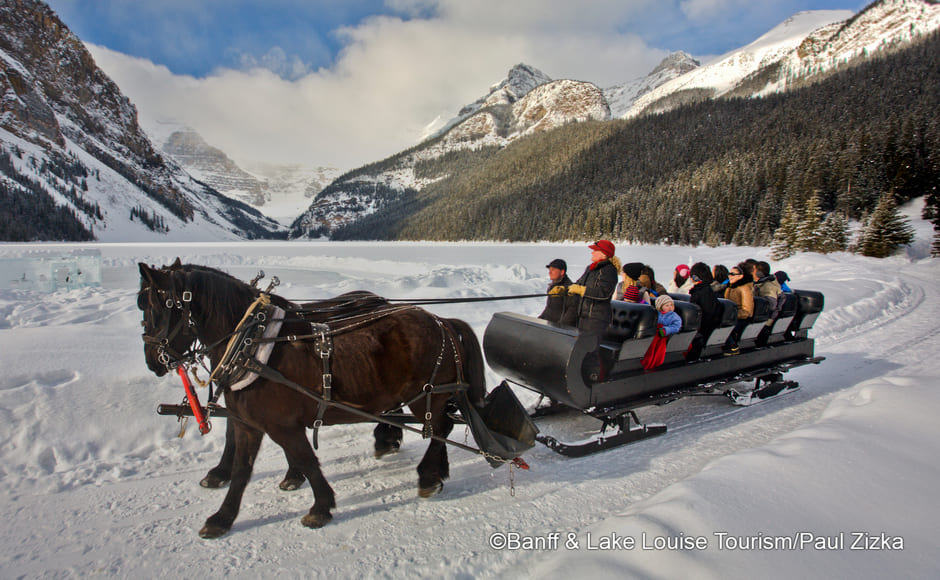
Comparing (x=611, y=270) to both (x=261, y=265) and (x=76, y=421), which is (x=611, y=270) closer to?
(x=76, y=421)

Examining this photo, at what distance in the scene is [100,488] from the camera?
3.37 meters

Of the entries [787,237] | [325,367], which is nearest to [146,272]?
[325,367]

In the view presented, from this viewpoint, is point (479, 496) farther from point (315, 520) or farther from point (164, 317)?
point (164, 317)

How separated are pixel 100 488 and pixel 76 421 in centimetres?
101

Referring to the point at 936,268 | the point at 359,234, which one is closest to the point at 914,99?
the point at 936,268

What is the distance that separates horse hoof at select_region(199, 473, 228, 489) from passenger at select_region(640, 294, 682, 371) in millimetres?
4221

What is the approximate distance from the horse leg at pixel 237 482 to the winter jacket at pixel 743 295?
582 centimetres

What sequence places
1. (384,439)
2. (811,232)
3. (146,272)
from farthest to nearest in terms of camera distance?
1. (811,232)
2. (384,439)
3. (146,272)

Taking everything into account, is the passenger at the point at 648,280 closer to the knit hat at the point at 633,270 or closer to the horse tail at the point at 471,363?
the knit hat at the point at 633,270

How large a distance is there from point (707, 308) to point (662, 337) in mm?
981

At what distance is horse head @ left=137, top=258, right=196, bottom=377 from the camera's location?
2926mm

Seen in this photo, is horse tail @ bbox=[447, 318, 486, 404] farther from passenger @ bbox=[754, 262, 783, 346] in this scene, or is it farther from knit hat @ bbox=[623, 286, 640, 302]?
passenger @ bbox=[754, 262, 783, 346]

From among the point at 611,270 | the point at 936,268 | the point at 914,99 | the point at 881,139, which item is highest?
the point at 914,99

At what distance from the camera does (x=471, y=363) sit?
3.80 meters
